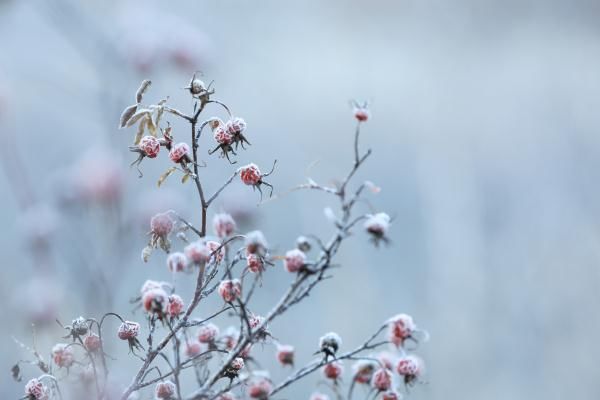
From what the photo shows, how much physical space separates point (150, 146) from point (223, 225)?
12cm

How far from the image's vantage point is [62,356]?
813mm

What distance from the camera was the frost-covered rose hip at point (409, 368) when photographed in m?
0.78

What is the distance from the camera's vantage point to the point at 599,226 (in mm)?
3889

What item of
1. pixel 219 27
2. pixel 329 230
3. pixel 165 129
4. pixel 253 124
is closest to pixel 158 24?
pixel 165 129

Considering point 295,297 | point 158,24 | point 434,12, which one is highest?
point 434,12

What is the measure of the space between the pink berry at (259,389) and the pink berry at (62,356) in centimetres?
21

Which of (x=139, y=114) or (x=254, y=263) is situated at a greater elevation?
(x=139, y=114)

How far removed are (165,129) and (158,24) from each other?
593mm

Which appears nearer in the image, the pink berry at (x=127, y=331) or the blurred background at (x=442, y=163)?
the pink berry at (x=127, y=331)

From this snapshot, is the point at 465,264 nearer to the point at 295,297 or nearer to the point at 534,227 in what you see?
the point at 534,227

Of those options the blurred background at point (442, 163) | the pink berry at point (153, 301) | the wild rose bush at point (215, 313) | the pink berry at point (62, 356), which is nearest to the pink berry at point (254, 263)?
the wild rose bush at point (215, 313)

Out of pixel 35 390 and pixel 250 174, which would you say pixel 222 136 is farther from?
pixel 35 390

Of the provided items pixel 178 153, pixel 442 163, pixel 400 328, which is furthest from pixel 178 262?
pixel 442 163

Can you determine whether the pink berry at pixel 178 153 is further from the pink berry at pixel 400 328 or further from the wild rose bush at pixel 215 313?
the pink berry at pixel 400 328
